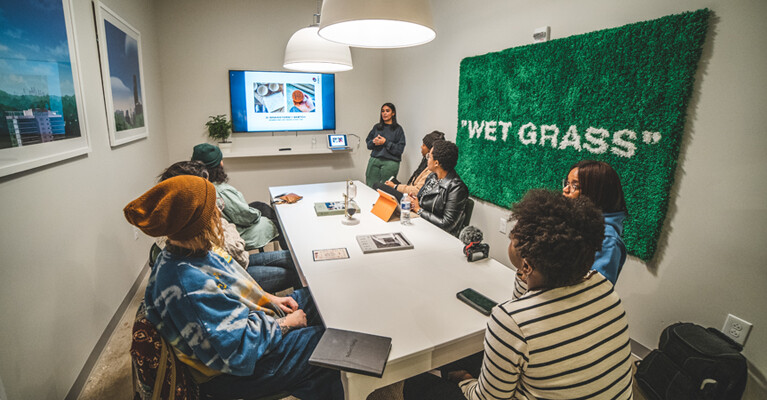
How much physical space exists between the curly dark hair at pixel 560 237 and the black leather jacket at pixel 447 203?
1.38 meters

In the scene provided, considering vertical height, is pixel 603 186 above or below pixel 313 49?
below

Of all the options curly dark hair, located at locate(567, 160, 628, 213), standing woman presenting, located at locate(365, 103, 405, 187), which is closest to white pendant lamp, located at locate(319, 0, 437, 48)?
curly dark hair, located at locate(567, 160, 628, 213)

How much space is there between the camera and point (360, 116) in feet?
16.9

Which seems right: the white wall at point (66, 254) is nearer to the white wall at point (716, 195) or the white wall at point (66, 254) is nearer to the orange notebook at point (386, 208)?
the orange notebook at point (386, 208)

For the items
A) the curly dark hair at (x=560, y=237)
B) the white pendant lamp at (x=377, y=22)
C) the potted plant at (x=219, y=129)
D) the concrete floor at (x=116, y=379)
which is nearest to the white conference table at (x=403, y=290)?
the curly dark hair at (x=560, y=237)

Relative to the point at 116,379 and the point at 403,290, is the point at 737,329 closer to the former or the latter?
the point at 403,290

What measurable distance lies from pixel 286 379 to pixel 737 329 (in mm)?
2094

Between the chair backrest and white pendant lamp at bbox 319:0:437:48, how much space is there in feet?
3.87

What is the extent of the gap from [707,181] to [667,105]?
44 cm

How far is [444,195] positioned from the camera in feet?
7.85

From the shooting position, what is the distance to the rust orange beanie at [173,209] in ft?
3.34

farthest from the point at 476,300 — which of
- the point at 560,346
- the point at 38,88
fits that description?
the point at 38,88

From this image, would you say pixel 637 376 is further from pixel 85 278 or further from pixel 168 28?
pixel 168 28

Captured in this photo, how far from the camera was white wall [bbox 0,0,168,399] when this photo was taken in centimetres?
137
